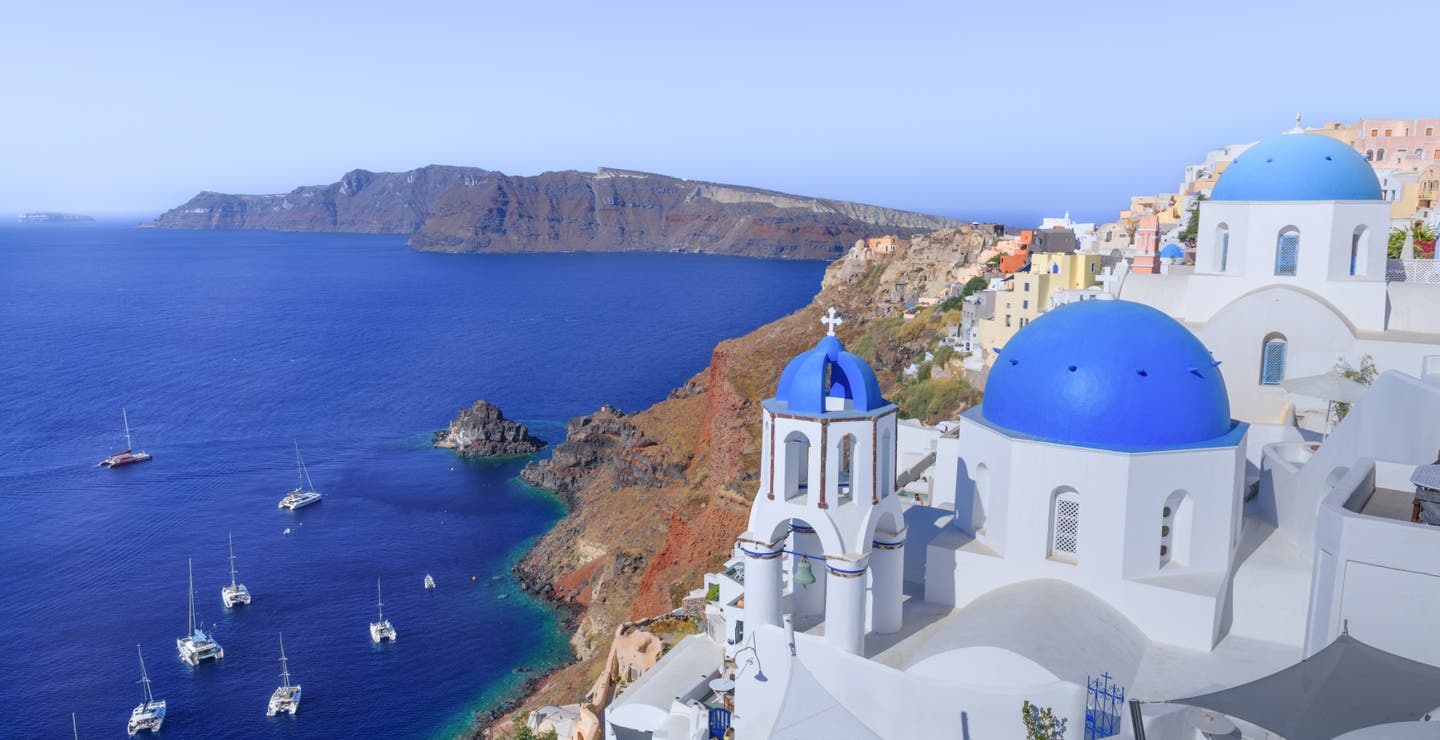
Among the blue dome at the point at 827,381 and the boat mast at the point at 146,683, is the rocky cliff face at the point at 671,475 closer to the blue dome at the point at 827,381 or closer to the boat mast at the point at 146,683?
the boat mast at the point at 146,683

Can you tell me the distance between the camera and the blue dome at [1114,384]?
1390 centimetres

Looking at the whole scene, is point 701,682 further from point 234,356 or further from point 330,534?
point 234,356

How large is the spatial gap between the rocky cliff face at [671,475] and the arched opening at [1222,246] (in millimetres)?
15417

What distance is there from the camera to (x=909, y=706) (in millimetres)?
12750

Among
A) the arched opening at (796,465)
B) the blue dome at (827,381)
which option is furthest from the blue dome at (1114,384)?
the arched opening at (796,465)

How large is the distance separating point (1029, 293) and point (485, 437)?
118 feet

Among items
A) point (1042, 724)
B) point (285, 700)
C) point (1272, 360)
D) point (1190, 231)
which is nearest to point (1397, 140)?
point (1190, 231)

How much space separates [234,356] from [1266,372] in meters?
86.3

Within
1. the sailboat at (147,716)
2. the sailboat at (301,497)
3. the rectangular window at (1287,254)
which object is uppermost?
the rectangular window at (1287,254)

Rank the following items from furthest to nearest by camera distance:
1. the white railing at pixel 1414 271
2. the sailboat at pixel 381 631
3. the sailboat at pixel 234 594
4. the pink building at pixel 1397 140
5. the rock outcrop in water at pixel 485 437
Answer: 1. the rock outcrop in water at pixel 485 437
2. the pink building at pixel 1397 140
3. the sailboat at pixel 234 594
4. the sailboat at pixel 381 631
5. the white railing at pixel 1414 271

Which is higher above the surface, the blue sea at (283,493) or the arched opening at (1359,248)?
the arched opening at (1359,248)

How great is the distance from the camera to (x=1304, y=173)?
19719 millimetres

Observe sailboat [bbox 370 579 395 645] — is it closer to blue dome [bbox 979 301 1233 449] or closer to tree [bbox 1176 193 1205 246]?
blue dome [bbox 979 301 1233 449]

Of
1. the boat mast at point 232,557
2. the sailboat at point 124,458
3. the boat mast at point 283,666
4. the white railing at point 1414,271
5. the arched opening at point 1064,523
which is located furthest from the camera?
the sailboat at point 124,458
